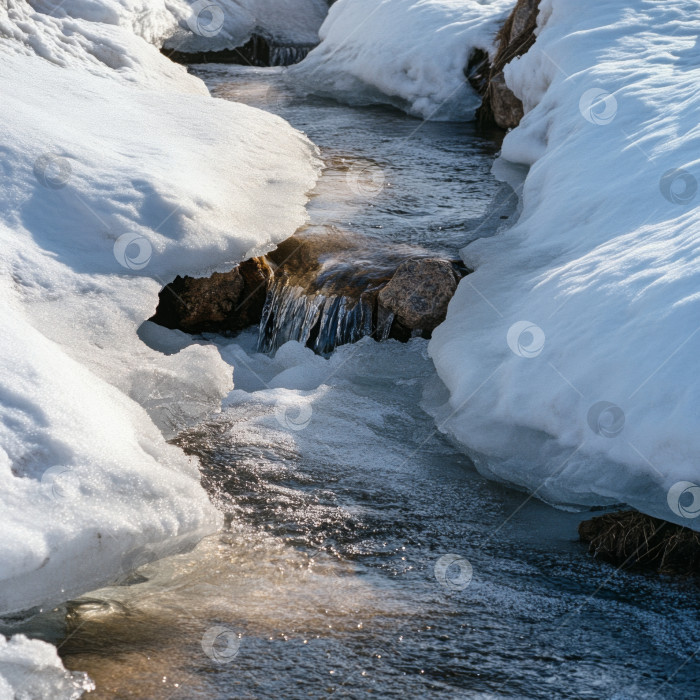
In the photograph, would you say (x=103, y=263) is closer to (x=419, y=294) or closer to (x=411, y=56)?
(x=419, y=294)

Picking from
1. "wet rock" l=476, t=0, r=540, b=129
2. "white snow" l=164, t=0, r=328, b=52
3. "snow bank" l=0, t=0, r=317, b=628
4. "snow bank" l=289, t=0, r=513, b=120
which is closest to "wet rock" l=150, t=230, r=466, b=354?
"snow bank" l=0, t=0, r=317, b=628

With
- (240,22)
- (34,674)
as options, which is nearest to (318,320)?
(34,674)

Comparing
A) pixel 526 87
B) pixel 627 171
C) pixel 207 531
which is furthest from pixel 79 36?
pixel 207 531

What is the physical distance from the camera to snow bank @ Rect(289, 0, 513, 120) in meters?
10.7

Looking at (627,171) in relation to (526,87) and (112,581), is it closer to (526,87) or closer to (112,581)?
(526,87)

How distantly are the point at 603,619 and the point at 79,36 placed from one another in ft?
24.5

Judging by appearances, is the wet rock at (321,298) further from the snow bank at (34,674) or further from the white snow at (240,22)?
the white snow at (240,22)

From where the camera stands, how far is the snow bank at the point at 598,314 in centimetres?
338

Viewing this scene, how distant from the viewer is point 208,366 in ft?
15.6

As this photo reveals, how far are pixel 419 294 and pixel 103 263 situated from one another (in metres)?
1.91

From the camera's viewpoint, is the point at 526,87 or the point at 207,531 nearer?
the point at 207,531

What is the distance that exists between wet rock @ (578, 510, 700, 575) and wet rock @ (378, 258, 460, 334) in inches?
83.9

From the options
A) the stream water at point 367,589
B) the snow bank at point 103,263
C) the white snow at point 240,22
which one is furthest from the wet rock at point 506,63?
the white snow at point 240,22

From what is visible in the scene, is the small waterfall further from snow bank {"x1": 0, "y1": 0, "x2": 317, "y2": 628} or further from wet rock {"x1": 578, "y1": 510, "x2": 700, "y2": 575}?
wet rock {"x1": 578, "y1": 510, "x2": 700, "y2": 575}
